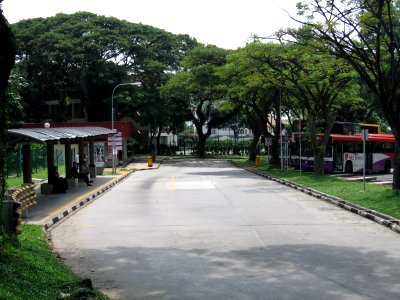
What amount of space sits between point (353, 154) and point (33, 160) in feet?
71.2

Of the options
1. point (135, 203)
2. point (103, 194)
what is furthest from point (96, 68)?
point (135, 203)

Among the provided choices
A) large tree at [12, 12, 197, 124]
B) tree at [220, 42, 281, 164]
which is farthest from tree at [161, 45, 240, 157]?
large tree at [12, 12, 197, 124]

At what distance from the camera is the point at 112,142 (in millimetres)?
34062

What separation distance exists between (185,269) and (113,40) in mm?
45393

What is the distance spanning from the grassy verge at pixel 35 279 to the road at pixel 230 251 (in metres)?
0.65

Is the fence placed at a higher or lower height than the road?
higher

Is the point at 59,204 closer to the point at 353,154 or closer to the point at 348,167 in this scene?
the point at 348,167

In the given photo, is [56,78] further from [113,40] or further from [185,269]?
[185,269]

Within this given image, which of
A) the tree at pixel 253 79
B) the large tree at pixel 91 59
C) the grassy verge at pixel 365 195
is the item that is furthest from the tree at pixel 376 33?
the large tree at pixel 91 59

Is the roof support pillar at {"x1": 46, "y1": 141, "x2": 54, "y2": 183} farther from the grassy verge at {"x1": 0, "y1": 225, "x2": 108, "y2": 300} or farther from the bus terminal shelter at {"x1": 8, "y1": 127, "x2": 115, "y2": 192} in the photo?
the grassy verge at {"x1": 0, "y1": 225, "x2": 108, "y2": 300}

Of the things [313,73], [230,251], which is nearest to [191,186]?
[313,73]

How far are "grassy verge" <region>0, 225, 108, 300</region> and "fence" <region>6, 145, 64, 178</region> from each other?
16.8m

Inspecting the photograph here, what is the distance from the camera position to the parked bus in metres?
33.3

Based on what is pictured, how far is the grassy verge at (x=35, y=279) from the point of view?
5.70 meters
